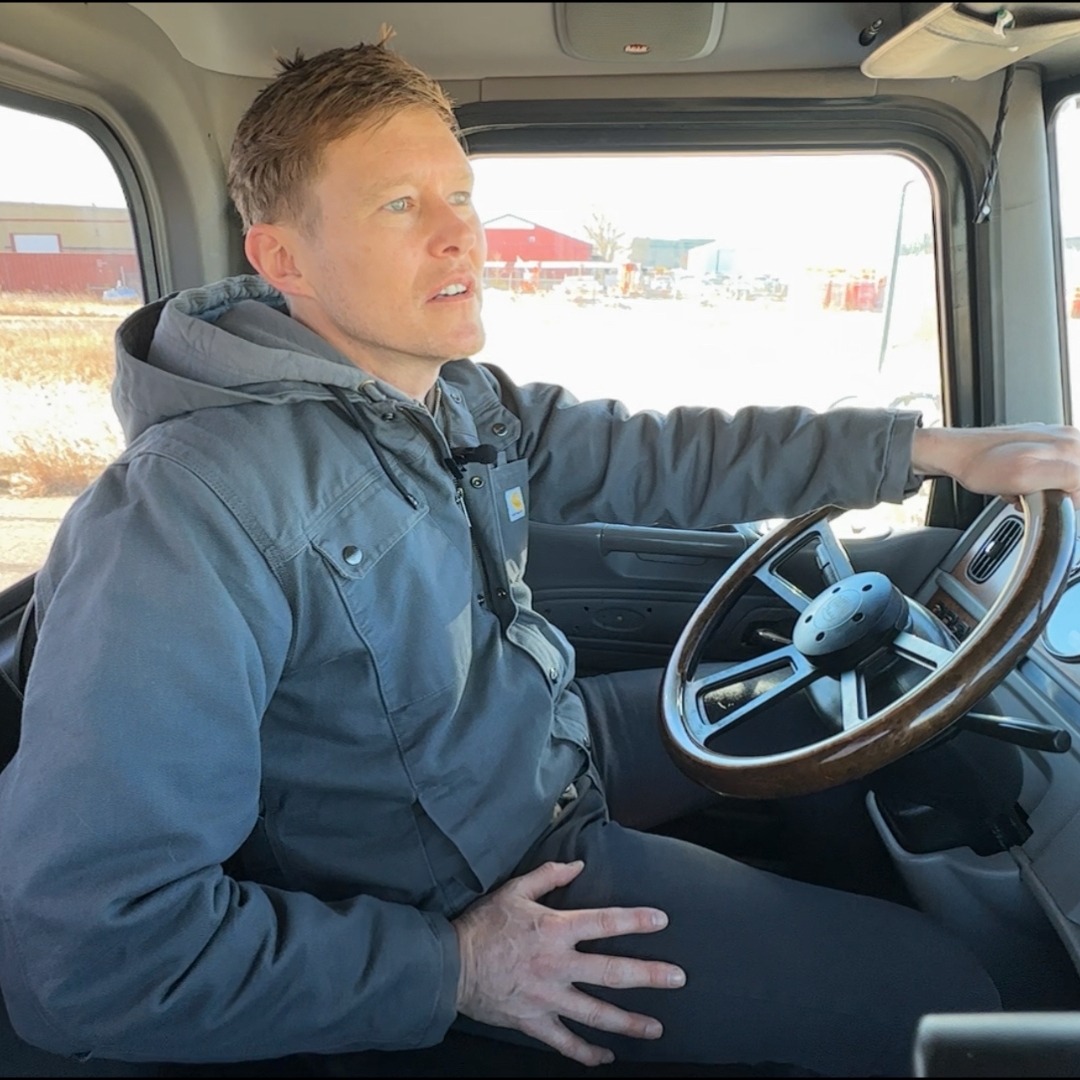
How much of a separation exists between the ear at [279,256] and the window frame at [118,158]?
65cm

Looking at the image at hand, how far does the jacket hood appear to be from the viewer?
105cm

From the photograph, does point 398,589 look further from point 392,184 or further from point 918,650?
point 918,650

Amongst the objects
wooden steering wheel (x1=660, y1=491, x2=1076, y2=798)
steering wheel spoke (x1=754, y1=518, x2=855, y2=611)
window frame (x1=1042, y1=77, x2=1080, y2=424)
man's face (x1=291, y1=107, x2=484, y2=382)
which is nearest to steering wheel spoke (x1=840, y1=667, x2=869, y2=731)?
wooden steering wheel (x1=660, y1=491, x2=1076, y2=798)

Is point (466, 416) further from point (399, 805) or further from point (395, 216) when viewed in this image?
point (399, 805)

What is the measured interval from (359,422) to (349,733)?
385mm

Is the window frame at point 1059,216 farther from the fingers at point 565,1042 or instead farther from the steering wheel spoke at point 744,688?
the fingers at point 565,1042

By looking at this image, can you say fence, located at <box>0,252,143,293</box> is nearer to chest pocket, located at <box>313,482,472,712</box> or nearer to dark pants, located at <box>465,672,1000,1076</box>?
chest pocket, located at <box>313,482,472,712</box>

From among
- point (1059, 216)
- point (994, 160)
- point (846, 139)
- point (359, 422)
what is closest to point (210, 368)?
point (359, 422)

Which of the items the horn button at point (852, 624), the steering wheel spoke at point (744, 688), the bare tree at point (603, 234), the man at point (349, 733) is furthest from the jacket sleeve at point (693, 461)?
the bare tree at point (603, 234)

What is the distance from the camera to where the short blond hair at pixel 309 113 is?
3.83 feet

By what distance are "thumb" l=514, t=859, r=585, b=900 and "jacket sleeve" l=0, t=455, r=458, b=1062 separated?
156 millimetres

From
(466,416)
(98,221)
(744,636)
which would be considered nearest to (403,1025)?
(466,416)

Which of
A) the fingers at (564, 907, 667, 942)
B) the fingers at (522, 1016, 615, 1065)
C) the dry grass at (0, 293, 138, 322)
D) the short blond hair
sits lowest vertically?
the fingers at (522, 1016, 615, 1065)

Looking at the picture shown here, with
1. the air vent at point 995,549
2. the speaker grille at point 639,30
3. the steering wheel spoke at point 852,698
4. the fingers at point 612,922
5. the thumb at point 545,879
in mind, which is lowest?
the fingers at point 612,922
